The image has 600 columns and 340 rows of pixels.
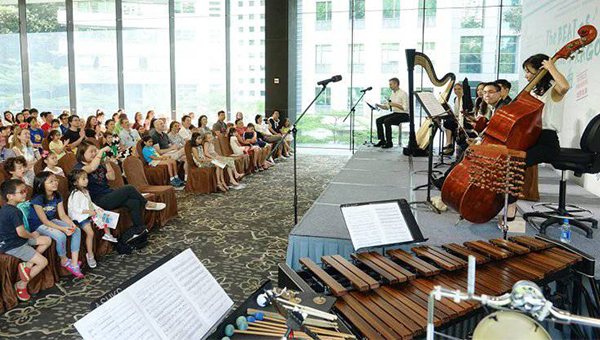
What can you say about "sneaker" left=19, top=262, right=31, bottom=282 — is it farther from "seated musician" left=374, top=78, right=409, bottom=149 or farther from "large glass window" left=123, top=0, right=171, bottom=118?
"large glass window" left=123, top=0, right=171, bottom=118

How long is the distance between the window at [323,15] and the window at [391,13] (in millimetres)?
1524

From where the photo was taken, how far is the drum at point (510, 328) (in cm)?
112

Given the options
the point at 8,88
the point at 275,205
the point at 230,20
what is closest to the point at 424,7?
the point at 230,20

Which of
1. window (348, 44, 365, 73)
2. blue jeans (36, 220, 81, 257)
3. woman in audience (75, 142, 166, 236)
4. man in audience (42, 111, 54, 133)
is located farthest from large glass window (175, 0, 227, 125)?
blue jeans (36, 220, 81, 257)

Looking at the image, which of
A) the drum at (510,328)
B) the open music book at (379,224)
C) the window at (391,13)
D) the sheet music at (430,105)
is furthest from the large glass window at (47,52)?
the drum at (510,328)

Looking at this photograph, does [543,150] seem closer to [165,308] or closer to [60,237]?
[165,308]

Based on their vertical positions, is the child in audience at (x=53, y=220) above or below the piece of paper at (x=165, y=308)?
below

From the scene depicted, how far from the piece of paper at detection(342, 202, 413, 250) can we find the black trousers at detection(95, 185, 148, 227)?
3173mm

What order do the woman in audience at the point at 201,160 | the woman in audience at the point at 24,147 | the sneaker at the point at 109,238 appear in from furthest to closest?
the woman in audience at the point at 201,160 → the woman in audience at the point at 24,147 → the sneaker at the point at 109,238

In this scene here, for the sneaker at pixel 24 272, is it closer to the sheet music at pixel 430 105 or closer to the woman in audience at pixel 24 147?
the woman in audience at pixel 24 147

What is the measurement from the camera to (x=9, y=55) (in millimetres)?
13898

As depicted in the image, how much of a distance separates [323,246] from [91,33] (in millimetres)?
12608

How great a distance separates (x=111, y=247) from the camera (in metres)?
5.32

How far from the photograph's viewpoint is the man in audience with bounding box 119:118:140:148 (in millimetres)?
9375
